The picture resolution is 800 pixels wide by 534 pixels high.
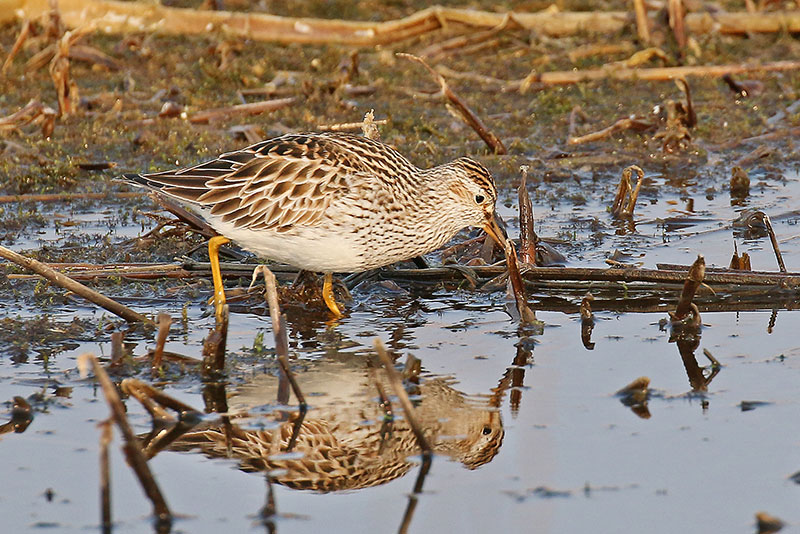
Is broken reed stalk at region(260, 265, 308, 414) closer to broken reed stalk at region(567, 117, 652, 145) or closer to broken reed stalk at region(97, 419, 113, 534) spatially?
broken reed stalk at region(97, 419, 113, 534)

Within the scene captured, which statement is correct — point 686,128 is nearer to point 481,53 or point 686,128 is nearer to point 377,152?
point 481,53

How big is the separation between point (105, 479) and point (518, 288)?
366cm

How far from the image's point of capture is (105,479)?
4.53 m

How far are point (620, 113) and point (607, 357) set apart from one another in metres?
5.88

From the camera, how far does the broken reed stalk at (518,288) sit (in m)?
7.50

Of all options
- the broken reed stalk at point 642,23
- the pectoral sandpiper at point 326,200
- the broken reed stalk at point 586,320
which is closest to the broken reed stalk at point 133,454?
the pectoral sandpiper at point 326,200

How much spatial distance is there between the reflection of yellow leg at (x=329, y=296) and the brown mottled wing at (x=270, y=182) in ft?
1.94

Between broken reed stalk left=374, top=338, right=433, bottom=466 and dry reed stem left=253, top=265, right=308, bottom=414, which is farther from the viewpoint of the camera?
dry reed stem left=253, top=265, right=308, bottom=414

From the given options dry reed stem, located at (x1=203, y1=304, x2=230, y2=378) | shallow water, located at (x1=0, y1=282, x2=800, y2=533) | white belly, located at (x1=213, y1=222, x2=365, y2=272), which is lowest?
shallow water, located at (x1=0, y1=282, x2=800, y2=533)

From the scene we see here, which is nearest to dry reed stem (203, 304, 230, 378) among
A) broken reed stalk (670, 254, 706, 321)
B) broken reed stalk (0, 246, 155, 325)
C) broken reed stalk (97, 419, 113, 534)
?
broken reed stalk (0, 246, 155, 325)

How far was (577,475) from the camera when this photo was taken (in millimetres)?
5473

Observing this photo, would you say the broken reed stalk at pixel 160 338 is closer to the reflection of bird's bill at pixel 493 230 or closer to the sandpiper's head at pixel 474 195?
the sandpiper's head at pixel 474 195

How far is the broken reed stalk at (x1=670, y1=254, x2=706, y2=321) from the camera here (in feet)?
22.5

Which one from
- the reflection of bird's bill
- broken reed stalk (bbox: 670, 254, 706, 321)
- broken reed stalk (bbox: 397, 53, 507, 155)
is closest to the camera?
broken reed stalk (bbox: 670, 254, 706, 321)
